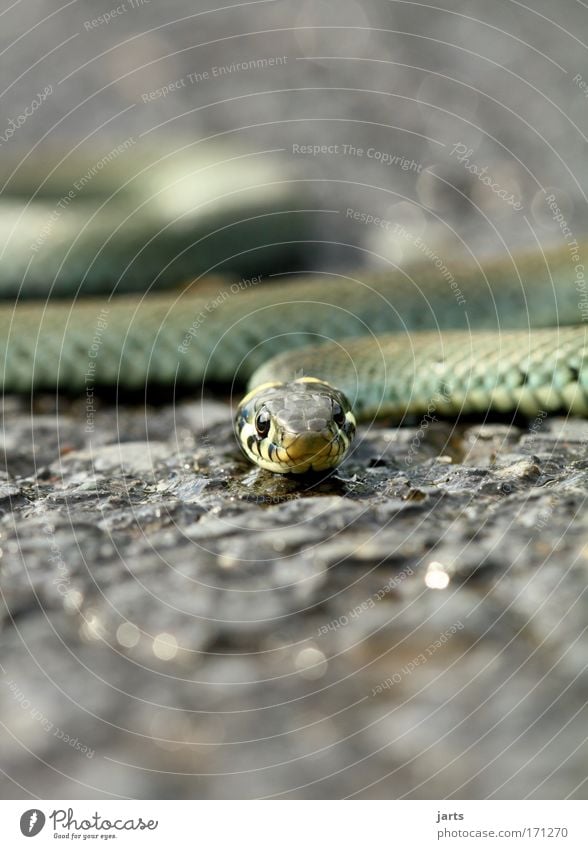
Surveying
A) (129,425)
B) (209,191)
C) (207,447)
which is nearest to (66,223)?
(209,191)

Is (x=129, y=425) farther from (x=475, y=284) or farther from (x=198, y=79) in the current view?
(x=198, y=79)

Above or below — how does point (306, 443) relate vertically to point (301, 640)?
above

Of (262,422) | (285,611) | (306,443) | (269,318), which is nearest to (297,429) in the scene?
(306,443)

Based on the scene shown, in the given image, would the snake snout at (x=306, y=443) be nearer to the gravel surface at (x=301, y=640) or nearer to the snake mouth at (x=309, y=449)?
the snake mouth at (x=309, y=449)

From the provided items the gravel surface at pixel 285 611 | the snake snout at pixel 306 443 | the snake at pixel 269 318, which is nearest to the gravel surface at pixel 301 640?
the gravel surface at pixel 285 611
